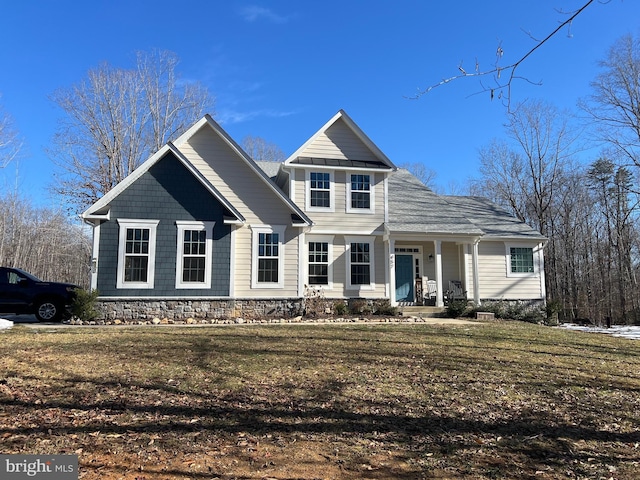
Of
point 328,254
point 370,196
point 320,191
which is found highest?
point 320,191

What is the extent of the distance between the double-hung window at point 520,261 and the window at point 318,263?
8.62 metres

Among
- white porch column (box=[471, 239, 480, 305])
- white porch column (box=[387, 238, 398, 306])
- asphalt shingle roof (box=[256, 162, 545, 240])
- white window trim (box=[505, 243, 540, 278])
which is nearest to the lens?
white porch column (box=[387, 238, 398, 306])

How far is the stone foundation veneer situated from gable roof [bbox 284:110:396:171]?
18.3ft

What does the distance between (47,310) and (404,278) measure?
1318cm

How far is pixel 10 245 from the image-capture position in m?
36.5

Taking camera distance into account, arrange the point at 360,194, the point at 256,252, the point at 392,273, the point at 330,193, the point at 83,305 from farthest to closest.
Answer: the point at 360,194 → the point at 330,193 → the point at 392,273 → the point at 256,252 → the point at 83,305

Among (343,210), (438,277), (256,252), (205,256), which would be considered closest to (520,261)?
(438,277)

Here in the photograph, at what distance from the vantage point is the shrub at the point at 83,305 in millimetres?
12406

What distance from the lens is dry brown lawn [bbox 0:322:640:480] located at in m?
3.62

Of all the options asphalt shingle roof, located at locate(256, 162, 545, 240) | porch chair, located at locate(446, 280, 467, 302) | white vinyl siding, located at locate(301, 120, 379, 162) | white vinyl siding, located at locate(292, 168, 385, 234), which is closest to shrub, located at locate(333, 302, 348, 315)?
white vinyl siding, located at locate(292, 168, 385, 234)

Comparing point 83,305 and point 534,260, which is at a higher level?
point 534,260

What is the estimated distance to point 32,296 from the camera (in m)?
12.6

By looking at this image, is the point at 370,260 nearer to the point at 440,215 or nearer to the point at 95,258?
the point at 440,215

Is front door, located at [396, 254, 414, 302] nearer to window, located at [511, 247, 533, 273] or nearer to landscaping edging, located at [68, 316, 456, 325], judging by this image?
landscaping edging, located at [68, 316, 456, 325]
